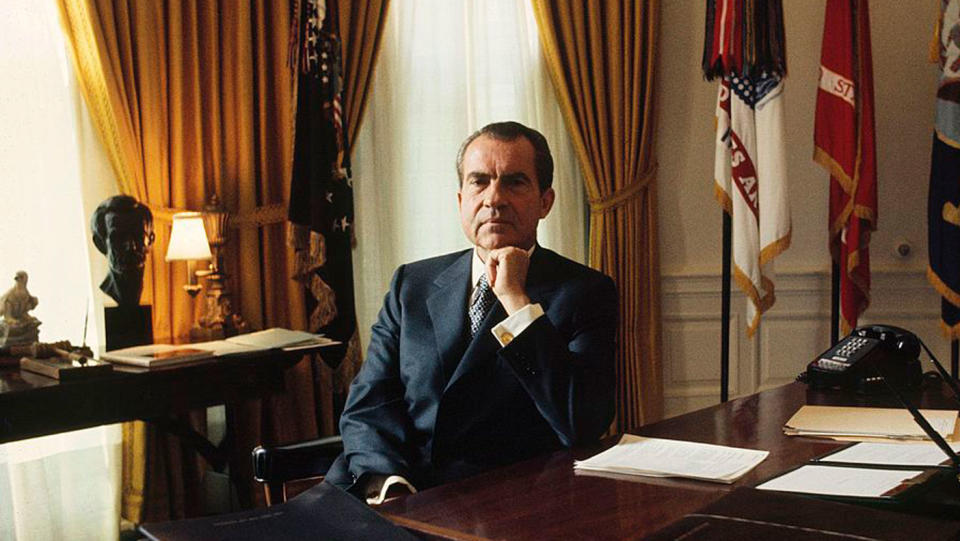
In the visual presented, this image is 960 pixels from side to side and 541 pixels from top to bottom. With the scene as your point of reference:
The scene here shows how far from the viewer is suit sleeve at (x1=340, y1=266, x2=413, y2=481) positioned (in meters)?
2.09

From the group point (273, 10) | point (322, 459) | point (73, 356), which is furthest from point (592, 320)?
point (273, 10)

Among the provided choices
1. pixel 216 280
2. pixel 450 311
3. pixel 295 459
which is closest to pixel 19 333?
pixel 216 280

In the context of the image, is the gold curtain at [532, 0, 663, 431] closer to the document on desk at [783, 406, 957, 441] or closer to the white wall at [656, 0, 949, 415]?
the white wall at [656, 0, 949, 415]

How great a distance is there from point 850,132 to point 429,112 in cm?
186

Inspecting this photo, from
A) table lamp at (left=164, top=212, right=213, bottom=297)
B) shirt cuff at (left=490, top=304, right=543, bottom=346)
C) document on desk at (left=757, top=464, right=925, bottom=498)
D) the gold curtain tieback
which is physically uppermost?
the gold curtain tieback

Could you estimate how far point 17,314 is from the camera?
10.5 feet

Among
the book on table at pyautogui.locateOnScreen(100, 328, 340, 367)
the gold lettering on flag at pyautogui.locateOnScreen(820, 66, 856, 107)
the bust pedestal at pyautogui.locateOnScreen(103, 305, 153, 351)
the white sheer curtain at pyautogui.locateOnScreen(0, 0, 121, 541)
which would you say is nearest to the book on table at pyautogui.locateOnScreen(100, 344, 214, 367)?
the book on table at pyautogui.locateOnScreen(100, 328, 340, 367)

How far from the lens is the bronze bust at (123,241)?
3.35 meters

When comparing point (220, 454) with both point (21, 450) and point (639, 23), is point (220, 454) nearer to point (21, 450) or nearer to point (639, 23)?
point (21, 450)

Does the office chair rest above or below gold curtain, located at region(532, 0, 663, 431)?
below

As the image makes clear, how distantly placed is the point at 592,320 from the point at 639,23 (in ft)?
9.92

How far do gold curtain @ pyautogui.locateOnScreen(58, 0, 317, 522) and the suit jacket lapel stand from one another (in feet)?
5.33

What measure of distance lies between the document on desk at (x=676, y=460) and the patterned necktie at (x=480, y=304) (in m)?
0.51

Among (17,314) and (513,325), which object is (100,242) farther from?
(513,325)
